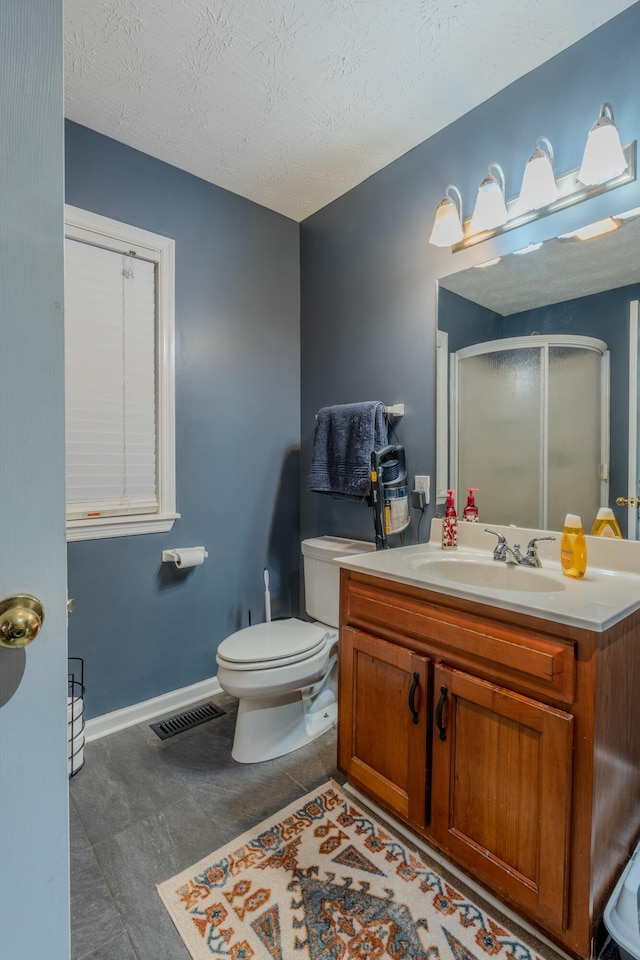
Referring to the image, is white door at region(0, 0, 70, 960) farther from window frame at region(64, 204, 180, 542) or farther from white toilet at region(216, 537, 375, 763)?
window frame at region(64, 204, 180, 542)

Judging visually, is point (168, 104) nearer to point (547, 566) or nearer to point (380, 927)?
point (547, 566)

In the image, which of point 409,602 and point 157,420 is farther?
point 157,420

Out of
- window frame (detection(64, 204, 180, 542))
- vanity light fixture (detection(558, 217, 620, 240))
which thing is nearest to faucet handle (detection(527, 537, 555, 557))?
vanity light fixture (detection(558, 217, 620, 240))

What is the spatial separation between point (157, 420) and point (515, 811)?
6.22 feet

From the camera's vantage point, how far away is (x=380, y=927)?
1114 mm

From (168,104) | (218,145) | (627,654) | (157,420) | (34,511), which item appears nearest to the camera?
(34,511)

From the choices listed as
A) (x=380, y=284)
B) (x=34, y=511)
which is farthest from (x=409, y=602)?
(x=380, y=284)

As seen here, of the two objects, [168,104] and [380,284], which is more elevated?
[168,104]

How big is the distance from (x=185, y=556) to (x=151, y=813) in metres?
0.95

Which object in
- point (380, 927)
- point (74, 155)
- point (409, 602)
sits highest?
point (74, 155)

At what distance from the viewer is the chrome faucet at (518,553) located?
4.89 ft

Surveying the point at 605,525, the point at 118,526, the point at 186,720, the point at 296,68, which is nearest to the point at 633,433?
the point at 605,525

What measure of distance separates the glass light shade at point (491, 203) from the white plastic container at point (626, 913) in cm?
194

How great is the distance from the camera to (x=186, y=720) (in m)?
2.03
